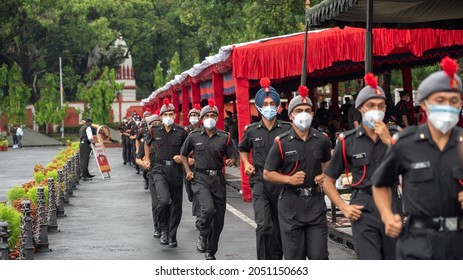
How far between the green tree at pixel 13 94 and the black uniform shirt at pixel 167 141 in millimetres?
66666

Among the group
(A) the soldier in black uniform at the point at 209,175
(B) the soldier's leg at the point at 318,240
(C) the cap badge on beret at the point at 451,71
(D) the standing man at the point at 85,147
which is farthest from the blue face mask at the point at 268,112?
(D) the standing man at the point at 85,147

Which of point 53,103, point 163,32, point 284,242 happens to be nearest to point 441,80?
point 284,242

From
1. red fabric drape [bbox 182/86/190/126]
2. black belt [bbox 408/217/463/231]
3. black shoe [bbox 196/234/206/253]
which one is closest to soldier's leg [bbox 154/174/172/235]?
black shoe [bbox 196/234/206/253]

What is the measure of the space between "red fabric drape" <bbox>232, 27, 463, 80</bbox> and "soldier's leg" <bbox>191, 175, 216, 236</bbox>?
26.0 feet

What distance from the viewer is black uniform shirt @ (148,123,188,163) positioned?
51.9 feet

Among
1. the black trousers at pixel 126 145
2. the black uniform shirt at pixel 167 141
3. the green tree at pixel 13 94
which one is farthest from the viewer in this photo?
the green tree at pixel 13 94

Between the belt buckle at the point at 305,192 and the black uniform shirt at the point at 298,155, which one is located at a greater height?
the black uniform shirt at the point at 298,155

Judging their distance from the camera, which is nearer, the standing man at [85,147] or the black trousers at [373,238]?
the black trousers at [373,238]

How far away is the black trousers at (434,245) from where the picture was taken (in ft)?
22.2

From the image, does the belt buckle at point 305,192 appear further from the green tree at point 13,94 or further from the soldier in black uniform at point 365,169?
the green tree at point 13,94

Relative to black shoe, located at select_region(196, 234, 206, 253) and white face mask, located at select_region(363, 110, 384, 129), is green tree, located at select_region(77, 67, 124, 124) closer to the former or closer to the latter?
black shoe, located at select_region(196, 234, 206, 253)

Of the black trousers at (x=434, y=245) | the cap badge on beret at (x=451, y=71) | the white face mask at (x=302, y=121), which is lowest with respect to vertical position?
the black trousers at (x=434, y=245)

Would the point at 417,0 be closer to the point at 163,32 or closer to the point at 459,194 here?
the point at 459,194

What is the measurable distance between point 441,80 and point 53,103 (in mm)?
77515
